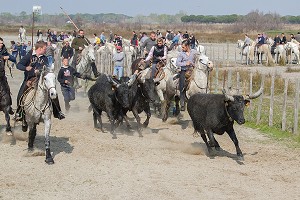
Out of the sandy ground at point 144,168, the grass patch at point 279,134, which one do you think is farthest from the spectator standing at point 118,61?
the grass patch at point 279,134

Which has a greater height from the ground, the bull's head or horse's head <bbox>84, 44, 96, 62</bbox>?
horse's head <bbox>84, 44, 96, 62</bbox>

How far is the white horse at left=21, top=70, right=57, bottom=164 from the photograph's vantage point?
10.3 m

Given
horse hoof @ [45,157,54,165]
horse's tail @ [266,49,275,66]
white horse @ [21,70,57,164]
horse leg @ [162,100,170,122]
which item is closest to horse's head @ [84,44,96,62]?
horse leg @ [162,100,170,122]

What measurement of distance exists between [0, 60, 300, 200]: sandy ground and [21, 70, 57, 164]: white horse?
55 cm

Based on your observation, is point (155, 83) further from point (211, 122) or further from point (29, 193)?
point (29, 193)

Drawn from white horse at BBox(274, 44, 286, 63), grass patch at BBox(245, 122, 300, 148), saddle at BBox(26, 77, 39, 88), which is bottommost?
grass patch at BBox(245, 122, 300, 148)

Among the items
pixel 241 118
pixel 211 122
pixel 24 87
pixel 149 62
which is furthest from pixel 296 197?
pixel 149 62

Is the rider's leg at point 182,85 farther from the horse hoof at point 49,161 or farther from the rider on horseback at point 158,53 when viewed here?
the horse hoof at point 49,161

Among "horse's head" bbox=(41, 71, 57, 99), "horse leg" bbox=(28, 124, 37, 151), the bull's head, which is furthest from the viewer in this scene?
"horse leg" bbox=(28, 124, 37, 151)

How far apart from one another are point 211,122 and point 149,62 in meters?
5.48

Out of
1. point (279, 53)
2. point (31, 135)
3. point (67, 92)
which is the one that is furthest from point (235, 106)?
point (279, 53)

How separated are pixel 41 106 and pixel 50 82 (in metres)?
0.77

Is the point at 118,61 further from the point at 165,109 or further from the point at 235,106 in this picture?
the point at 235,106

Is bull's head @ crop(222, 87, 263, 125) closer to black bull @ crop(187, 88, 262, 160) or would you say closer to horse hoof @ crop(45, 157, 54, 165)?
black bull @ crop(187, 88, 262, 160)
